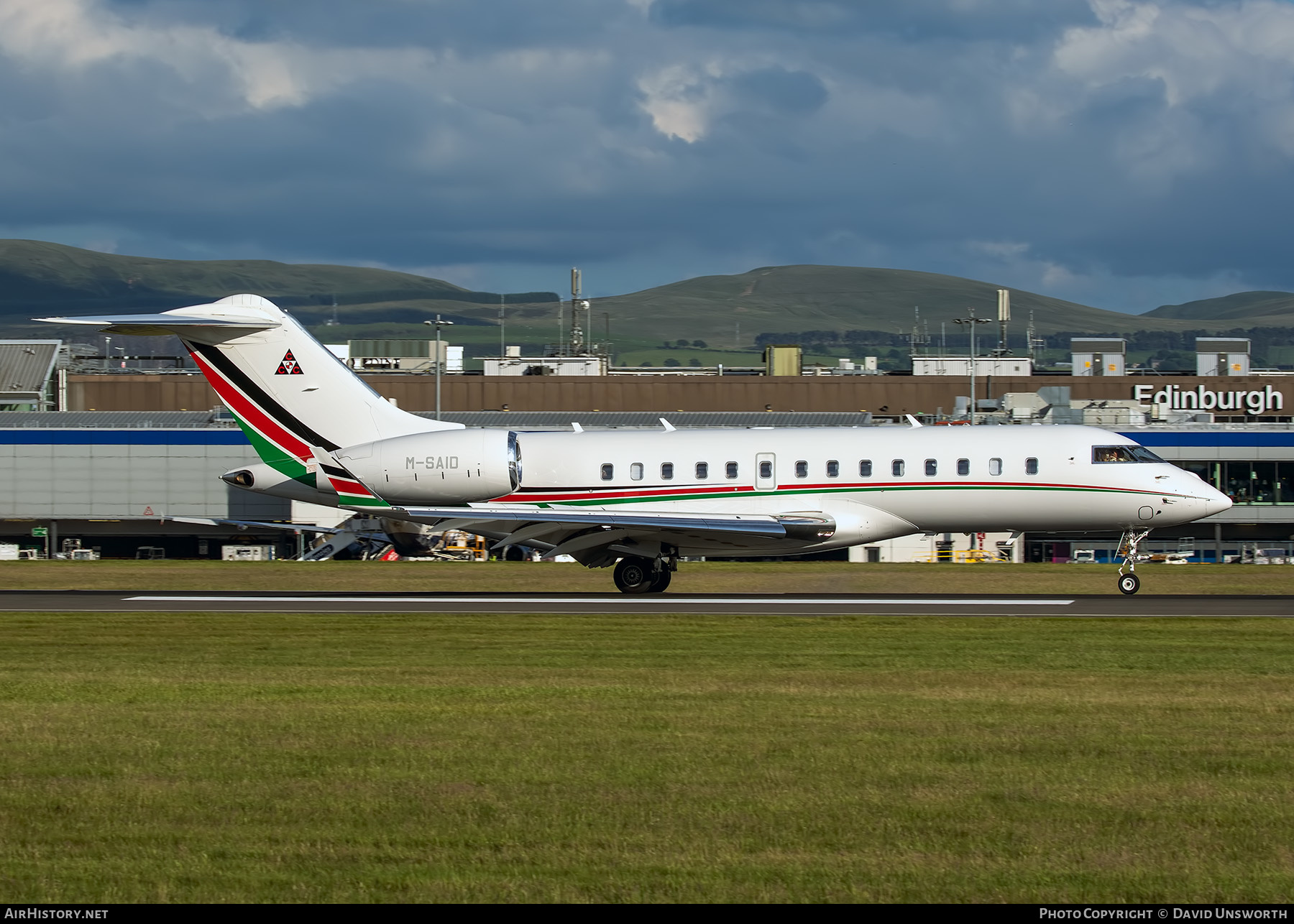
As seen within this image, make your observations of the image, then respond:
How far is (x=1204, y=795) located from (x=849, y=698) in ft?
16.3

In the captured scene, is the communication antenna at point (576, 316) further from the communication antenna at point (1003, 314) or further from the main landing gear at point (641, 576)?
the main landing gear at point (641, 576)

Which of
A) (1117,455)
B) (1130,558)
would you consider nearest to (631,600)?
(1130,558)

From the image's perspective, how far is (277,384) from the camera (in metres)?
30.8

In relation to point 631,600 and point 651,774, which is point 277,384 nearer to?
point 631,600

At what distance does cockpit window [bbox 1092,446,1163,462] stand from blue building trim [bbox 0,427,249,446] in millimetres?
42135

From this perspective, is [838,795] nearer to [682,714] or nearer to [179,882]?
[682,714]

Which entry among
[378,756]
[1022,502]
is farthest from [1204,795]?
[1022,502]

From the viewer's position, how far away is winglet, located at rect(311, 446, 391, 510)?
30547 millimetres

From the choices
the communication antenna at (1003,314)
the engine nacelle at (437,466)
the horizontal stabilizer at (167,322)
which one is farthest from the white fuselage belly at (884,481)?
the communication antenna at (1003,314)

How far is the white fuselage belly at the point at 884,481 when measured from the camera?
3016cm

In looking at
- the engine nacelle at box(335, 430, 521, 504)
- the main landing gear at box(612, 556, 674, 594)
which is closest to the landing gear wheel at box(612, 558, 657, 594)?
the main landing gear at box(612, 556, 674, 594)

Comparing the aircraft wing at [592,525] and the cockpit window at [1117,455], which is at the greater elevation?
the cockpit window at [1117,455]

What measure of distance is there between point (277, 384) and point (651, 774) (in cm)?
2096

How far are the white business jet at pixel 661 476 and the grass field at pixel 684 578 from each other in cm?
311
